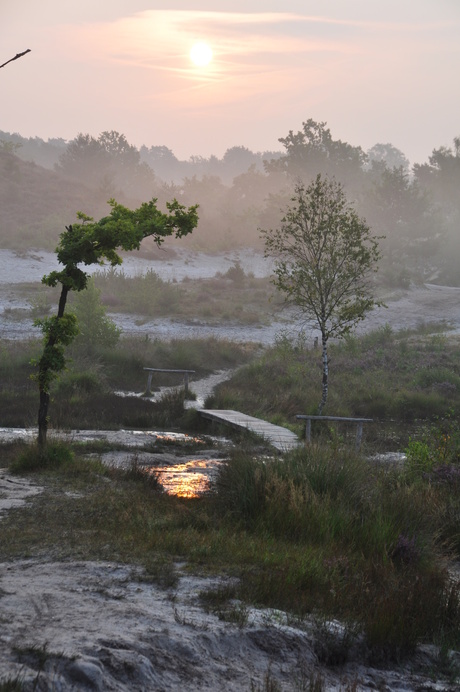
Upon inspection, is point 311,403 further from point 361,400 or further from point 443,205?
point 443,205

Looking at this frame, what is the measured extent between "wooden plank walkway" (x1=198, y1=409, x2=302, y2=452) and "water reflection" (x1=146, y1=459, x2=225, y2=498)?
1.50m

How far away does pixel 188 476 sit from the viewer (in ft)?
40.0

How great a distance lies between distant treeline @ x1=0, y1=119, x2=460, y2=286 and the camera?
60031mm

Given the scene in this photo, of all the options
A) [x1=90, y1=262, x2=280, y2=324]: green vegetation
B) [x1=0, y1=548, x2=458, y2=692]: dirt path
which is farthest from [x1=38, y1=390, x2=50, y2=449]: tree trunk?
[x1=90, y1=262, x2=280, y2=324]: green vegetation

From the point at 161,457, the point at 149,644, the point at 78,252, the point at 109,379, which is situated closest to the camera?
the point at 149,644

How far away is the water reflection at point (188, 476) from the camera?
10.4 m

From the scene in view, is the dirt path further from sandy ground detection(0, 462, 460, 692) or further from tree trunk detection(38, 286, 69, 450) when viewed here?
tree trunk detection(38, 286, 69, 450)

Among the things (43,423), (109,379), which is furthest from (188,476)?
(109,379)

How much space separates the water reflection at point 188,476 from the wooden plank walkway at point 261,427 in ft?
4.91

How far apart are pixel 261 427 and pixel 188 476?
5.38 meters

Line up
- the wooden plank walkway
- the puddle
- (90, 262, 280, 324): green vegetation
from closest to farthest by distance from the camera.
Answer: the puddle < the wooden plank walkway < (90, 262, 280, 324): green vegetation

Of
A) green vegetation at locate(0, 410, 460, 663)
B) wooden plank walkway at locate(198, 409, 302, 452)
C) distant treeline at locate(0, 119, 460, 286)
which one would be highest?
distant treeline at locate(0, 119, 460, 286)

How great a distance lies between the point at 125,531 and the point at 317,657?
2.95 m

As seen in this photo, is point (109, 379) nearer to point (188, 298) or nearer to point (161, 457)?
point (161, 457)
